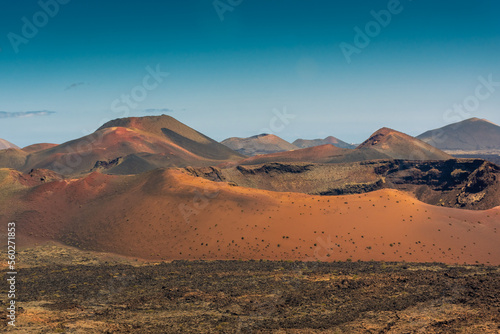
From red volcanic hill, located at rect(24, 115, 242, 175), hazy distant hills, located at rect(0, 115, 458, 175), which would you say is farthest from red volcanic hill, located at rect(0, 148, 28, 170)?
red volcanic hill, located at rect(24, 115, 242, 175)

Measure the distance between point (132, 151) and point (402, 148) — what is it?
335 ft

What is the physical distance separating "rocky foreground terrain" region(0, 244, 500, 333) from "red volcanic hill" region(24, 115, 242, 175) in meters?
93.3

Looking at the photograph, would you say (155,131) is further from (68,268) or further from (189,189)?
(68,268)

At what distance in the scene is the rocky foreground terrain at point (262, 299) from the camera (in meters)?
19.4

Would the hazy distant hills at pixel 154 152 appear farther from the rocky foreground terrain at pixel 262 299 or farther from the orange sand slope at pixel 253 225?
the rocky foreground terrain at pixel 262 299

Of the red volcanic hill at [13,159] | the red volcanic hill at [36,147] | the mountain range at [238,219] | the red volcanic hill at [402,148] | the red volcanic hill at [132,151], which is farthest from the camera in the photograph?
the red volcanic hill at [36,147]

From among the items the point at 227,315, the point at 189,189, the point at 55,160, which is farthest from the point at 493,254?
the point at 55,160

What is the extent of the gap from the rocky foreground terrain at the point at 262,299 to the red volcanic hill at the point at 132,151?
93.3 metres

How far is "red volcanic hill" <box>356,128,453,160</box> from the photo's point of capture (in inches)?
6206

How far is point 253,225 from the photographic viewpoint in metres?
43.7

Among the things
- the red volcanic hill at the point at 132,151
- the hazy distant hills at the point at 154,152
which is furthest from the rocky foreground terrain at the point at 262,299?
the red volcanic hill at the point at 132,151

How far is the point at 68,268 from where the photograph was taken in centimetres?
3522

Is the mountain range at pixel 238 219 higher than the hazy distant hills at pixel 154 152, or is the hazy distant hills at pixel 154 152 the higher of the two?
the hazy distant hills at pixel 154 152

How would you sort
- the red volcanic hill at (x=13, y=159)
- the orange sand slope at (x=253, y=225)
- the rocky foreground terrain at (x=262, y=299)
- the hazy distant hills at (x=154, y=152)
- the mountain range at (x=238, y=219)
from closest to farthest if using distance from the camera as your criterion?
the rocky foreground terrain at (x=262, y=299) → the orange sand slope at (x=253, y=225) → the mountain range at (x=238, y=219) → the hazy distant hills at (x=154, y=152) → the red volcanic hill at (x=13, y=159)
